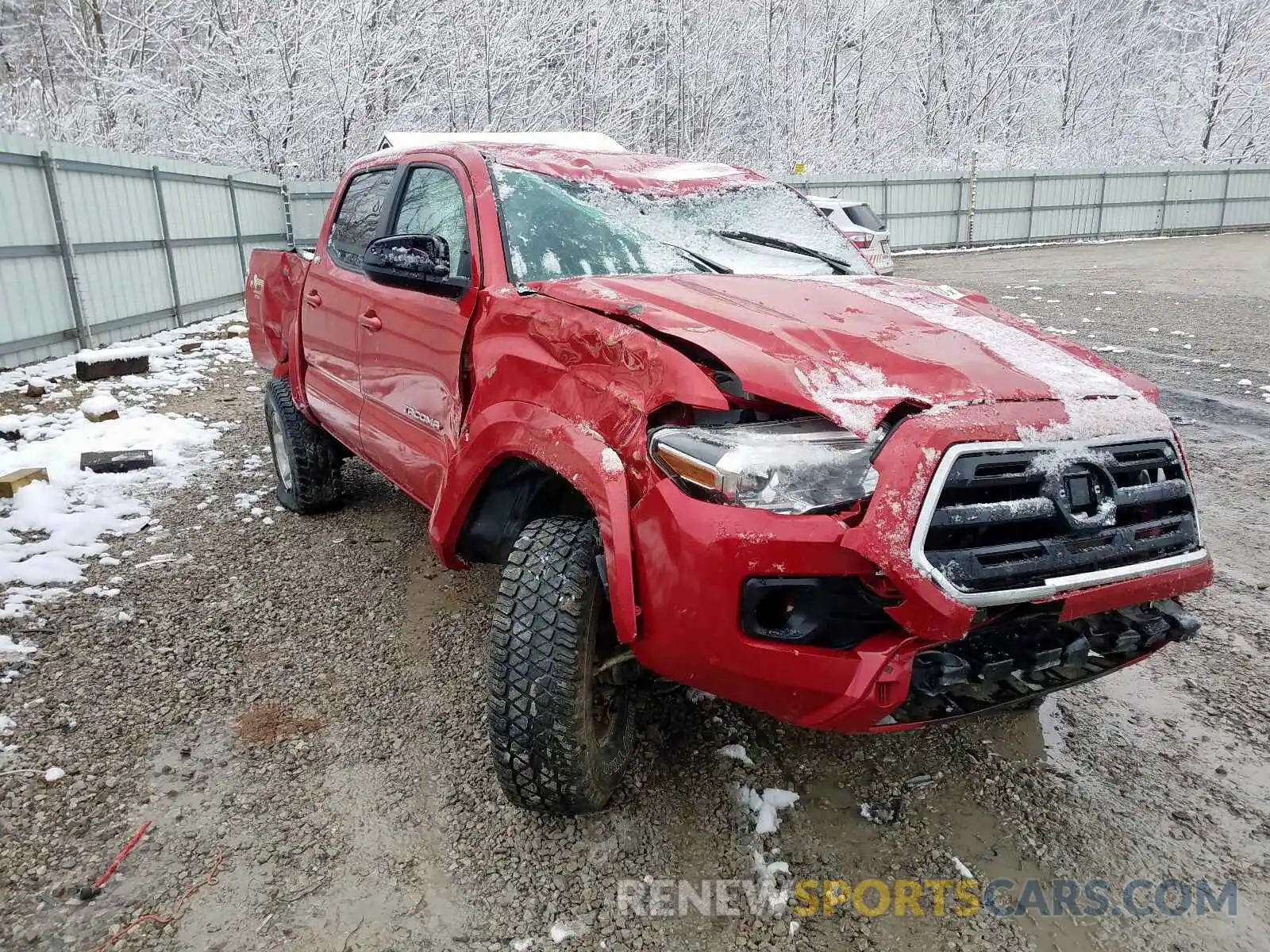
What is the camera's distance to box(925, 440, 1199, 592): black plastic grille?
1816 millimetres

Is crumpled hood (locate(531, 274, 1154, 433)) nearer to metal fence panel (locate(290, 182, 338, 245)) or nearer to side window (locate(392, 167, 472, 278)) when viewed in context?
side window (locate(392, 167, 472, 278))

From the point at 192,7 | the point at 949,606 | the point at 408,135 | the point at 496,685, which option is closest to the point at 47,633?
the point at 496,685

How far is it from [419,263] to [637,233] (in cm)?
75

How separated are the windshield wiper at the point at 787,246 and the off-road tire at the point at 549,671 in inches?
59.7

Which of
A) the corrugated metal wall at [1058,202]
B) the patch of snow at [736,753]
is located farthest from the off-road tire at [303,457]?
the corrugated metal wall at [1058,202]

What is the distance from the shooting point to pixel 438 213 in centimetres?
327

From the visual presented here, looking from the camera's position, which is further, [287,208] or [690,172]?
[287,208]

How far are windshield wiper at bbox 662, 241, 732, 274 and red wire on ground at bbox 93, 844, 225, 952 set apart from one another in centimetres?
227

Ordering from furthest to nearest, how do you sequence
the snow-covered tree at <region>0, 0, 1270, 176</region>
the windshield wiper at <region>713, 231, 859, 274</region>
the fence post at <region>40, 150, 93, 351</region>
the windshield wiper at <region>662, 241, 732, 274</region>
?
the snow-covered tree at <region>0, 0, 1270, 176</region>
the fence post at <region>40, 150, 93, 351</region>
the windshield wiper at <region>713, 231, 859, 274</region>
the windshield wiper at <region>662, 241, 732, 274</region>

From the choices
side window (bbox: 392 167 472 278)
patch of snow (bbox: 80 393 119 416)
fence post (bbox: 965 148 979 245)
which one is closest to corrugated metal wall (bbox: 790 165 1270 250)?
fence post (bbox: 965 148 979 245)

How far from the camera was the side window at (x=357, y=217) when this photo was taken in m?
3.78

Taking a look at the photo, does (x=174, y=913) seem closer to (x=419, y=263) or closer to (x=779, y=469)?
(x=779, y=469)

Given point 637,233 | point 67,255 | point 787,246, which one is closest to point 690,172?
point 787,246

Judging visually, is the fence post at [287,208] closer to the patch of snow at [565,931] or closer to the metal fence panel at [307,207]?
the metal fence panel at [307,207]
